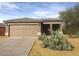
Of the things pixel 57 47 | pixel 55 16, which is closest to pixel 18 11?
pixel 55 16

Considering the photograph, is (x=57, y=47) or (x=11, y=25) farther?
(x=11, y=25)

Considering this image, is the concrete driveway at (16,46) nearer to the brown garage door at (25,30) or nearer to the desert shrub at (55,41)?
the brown garage door at (25,30)

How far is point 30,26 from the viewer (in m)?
15.7

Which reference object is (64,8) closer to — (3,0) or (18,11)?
(18,11)

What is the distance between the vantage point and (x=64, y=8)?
14.8 meters

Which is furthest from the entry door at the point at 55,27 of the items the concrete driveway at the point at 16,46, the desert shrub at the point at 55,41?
the concrete driveway at the point at 16,46

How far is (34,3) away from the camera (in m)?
14.8

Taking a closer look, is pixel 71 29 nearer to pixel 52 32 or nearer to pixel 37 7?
pixel 52 32

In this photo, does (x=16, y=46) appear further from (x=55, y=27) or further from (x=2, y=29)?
(x=55, y=27)

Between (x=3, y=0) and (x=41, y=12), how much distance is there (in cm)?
238

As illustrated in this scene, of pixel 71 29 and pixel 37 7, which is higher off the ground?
pixel 37 7

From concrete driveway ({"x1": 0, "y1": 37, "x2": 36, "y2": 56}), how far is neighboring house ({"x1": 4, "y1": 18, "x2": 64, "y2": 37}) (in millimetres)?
554

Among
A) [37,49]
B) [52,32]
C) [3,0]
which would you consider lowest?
[37,49]

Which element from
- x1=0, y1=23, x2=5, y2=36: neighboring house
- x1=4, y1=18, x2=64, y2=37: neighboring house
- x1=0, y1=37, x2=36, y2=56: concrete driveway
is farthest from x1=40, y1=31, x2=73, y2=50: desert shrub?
x1=0, y1=23, x2=5, y2=36: neighboring house
